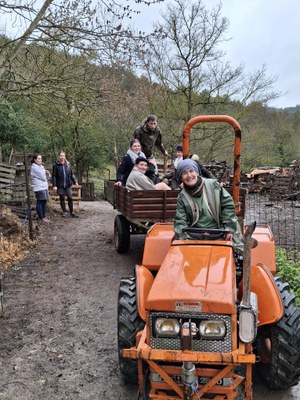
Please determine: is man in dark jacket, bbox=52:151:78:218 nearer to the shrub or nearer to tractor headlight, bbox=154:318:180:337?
the shrub

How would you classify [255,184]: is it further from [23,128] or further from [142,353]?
[142,353]

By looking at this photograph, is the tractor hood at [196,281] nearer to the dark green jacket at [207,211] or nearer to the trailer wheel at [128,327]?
the dark green jacket at [207,211]

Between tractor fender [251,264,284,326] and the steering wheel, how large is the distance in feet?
1.29

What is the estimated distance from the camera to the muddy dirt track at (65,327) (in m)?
3.47

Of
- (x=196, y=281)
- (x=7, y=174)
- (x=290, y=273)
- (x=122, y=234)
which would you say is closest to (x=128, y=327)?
(x=196, y=281)

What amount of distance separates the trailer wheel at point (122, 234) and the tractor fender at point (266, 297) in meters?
4.17

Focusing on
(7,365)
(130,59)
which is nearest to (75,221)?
(130,59)

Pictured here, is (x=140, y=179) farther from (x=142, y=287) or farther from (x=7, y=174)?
(x=7, y=174)

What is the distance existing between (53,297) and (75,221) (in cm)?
586

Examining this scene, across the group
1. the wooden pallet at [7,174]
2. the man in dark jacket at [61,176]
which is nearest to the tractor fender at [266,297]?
the man in dark jacket at [61,176]

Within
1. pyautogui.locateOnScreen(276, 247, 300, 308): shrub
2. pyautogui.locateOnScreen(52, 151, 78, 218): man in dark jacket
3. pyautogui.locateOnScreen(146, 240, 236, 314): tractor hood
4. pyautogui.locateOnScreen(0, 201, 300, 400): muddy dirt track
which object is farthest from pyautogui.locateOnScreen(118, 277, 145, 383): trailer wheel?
pyautogui.locateOnScreen(52, 151, 78, 218): man in dark jacket

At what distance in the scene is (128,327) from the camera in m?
3.36

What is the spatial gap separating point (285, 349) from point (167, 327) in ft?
3.31

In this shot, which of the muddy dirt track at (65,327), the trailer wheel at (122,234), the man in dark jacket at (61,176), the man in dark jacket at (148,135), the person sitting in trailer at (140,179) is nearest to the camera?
the muddy dirt track at (65,327)
